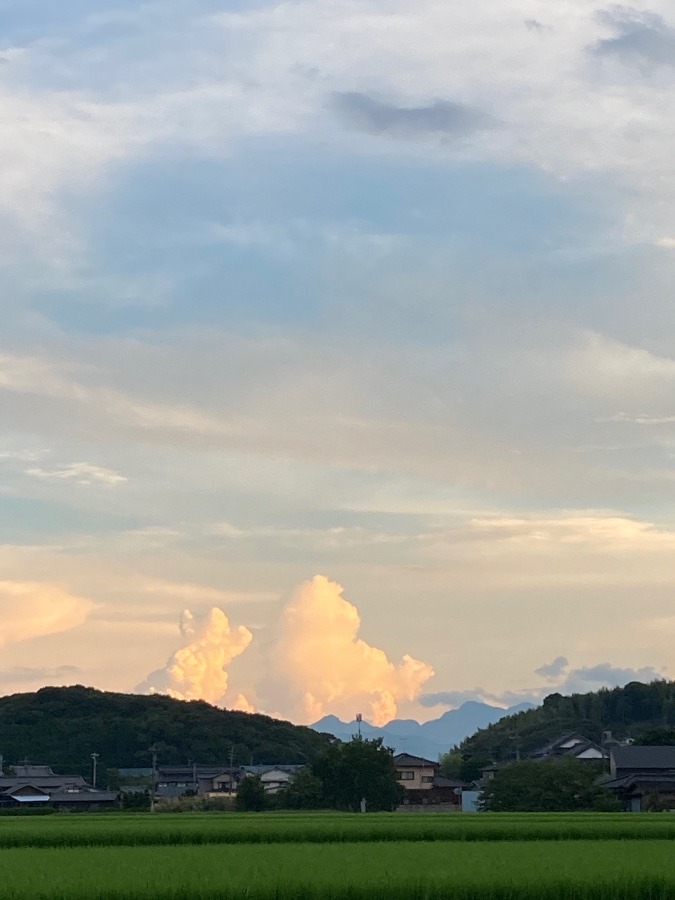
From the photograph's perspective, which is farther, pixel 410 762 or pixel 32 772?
pixel 32 772

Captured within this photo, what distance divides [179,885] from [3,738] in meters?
126

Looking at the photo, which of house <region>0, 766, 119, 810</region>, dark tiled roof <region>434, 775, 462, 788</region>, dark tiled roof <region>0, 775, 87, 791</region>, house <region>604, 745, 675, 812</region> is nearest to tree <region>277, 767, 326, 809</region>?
A: house <region>604, 745, 675, 812</region>

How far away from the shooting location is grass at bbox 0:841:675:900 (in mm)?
17469

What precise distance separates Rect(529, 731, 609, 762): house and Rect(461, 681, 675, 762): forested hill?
1000 inches

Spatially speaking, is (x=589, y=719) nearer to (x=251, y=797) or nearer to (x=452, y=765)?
(x=452, y=765)

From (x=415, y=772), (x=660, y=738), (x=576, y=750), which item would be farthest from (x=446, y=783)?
(x=660, y=738)

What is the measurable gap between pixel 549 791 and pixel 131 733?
85.9 m

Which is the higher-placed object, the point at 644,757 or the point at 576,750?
the point at 576,750

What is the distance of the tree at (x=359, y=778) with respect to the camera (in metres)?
73.1

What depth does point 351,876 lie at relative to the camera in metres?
18.7

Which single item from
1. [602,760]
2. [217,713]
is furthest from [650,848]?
[217,713]

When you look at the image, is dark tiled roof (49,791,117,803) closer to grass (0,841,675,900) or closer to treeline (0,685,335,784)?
treeline (0,685,335,784)

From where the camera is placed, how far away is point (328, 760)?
74.1m

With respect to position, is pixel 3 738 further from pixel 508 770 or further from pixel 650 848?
pixel 650 848
